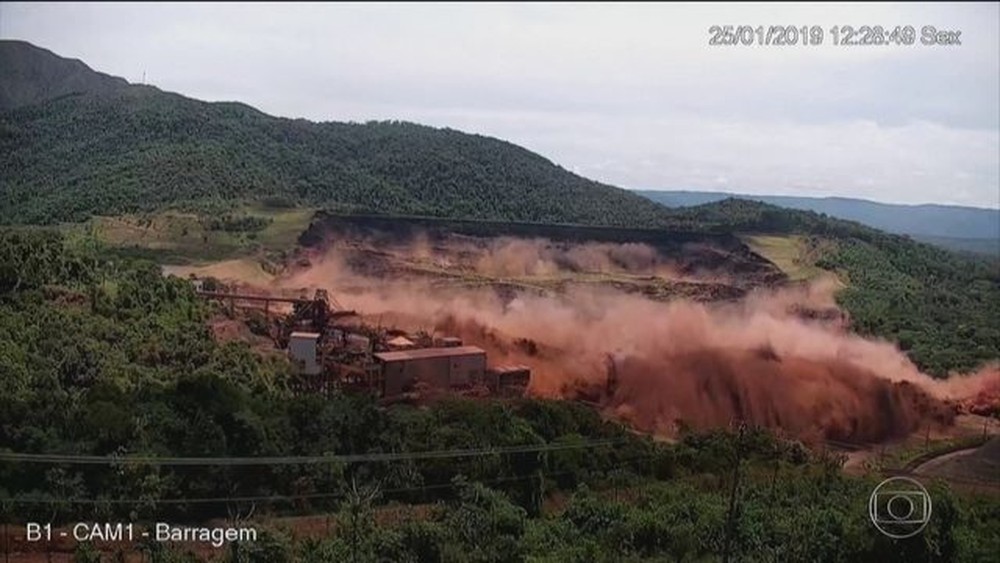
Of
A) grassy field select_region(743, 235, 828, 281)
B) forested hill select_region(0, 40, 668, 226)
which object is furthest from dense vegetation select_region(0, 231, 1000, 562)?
grassy field select_region(743, 235, 828, 281)

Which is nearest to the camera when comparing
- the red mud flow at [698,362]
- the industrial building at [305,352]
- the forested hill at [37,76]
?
the forested hill at [37,76]

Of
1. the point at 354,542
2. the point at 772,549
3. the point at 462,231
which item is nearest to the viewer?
the point at 354,542

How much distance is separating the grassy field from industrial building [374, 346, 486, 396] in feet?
70.9

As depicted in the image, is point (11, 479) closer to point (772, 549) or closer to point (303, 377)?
point (303, 377)

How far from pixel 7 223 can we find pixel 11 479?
15.2 metres

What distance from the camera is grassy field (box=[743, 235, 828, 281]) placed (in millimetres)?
48188

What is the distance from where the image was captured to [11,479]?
68.6 feet

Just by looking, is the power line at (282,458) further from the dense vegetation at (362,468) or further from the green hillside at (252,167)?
the green hillside at (252,167)

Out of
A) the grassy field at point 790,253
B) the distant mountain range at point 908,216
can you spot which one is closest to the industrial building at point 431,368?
the grassy field at point 790,253

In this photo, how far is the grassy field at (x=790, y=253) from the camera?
158 ft

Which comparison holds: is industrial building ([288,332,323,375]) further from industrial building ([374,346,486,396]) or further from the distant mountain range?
the distant mountain range

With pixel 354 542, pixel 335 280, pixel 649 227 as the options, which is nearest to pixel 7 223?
pixel 335 280

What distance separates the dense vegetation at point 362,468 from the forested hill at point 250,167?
6.44 meters

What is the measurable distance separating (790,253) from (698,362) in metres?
18.0
